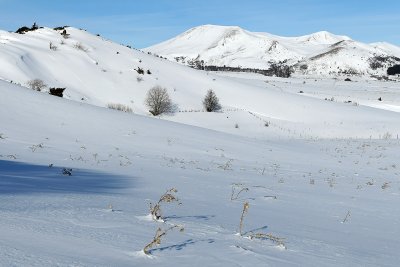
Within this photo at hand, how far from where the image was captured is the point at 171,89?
44250 millimetres

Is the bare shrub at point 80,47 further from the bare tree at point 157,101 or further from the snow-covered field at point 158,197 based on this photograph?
the snow-covered field at point 158,197

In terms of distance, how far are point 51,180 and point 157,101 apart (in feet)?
107

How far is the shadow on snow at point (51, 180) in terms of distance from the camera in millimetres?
4621

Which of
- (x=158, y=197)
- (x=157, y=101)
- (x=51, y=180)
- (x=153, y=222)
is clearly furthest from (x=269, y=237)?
(x=157, y=101)

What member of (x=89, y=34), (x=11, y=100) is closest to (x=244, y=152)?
(x=11, y=100)

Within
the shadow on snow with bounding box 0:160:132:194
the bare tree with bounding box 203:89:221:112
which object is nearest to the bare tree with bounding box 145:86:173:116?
the bare tree with bounding box 203:89:221:112

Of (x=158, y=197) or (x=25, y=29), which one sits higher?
(x=25, y=29)

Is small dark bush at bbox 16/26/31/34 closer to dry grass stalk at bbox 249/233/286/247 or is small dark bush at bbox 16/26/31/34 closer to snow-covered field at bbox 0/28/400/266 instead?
snow-covered field at bbox 0/28/400/266

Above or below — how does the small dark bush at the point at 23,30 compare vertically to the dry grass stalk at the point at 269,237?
above

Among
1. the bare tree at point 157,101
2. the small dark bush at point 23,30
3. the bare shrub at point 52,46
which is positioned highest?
the small dark bush at point 23,30

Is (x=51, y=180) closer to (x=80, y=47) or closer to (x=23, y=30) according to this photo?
(x=80, y=47)

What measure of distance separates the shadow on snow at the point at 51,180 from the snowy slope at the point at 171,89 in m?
27.5

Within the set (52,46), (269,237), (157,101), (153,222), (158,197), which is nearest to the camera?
(269,237)

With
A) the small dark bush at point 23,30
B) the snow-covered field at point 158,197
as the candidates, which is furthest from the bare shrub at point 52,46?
the snow-covered field at point 158,197
